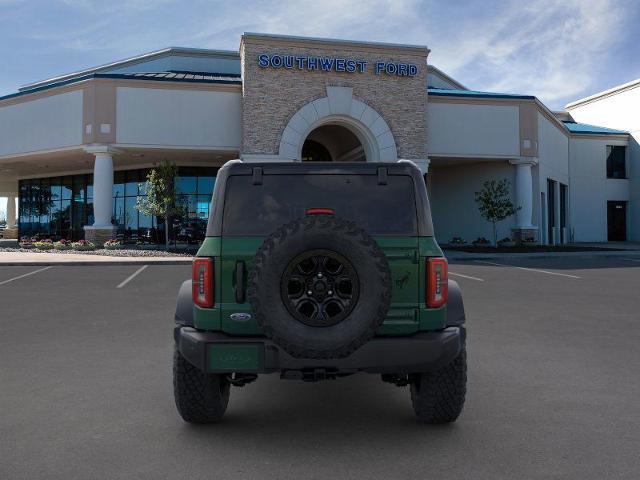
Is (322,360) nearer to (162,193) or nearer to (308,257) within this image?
(308,257)

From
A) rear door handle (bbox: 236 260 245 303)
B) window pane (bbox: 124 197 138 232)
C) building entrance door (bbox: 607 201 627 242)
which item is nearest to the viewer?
rear door handle (bbox: 236 260 245 303)

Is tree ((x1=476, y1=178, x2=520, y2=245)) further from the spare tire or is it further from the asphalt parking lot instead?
the spare tire

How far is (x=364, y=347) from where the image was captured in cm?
355

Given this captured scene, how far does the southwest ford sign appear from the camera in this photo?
84.1 ft

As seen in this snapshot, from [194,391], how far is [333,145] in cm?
3190

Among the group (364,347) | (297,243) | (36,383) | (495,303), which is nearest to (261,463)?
(364,347)

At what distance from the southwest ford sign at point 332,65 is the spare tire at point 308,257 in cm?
2364

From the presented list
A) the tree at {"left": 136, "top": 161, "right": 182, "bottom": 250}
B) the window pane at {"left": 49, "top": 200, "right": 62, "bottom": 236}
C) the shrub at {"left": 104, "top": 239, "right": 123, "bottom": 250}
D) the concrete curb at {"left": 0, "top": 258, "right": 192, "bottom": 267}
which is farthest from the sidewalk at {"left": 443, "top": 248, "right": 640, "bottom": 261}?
the window pane at {"left": 49, "top": 200, "right": 62, "bottom": 236}

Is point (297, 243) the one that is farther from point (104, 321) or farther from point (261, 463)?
point (104, 321)

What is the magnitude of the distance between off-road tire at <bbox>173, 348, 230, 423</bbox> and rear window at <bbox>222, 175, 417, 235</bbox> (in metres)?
1.04

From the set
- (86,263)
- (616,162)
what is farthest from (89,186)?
(616,162)

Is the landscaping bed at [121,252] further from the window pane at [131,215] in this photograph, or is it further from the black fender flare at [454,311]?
the black fender flare at [454,311]

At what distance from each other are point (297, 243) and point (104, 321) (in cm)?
610

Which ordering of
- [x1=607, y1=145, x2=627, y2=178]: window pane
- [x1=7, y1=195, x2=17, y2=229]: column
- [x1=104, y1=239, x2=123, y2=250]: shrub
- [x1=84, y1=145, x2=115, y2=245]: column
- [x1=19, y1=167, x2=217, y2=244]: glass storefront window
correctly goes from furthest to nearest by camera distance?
1. [x1=7, y1=195, x2=17, y2=229]: column
2. [x1=607, y1=145, x2=627, y2=178]: window pane
3. [x1=19, y1=167, x2=217, y2=244]: glass storefront window
4. [x1=84, y1=145, x2=115, y2=245]: column
5. [x1=104, y1=239, x2=123, y2=250]: shrub
